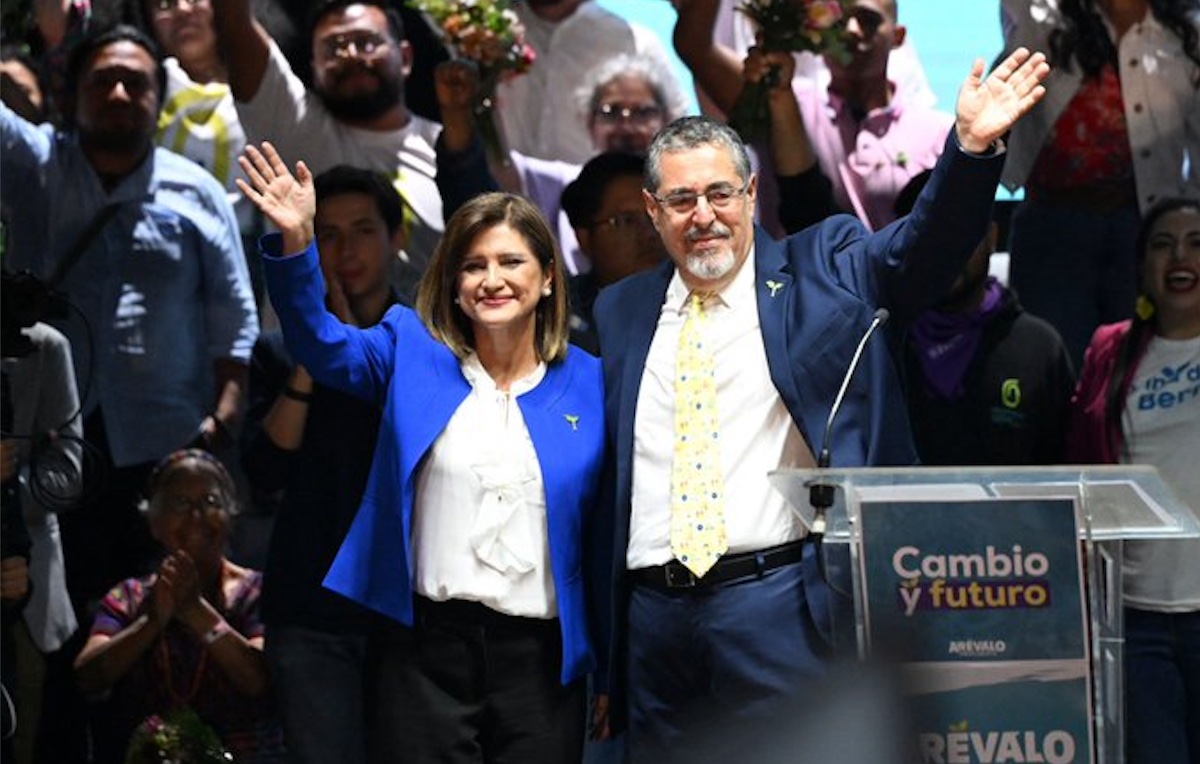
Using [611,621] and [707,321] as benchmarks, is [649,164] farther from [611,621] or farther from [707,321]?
[611,621]

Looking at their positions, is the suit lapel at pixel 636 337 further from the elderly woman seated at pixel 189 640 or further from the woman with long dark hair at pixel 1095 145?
the woman with long dark hair at pixel 1095 145

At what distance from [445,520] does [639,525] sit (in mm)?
385

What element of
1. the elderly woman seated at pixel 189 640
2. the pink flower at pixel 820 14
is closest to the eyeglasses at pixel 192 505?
the elderly woman seated at pixel 189 640

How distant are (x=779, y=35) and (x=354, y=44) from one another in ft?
3.91

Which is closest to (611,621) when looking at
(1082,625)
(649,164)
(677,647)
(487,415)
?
(677,647)

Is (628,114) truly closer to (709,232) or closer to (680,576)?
(709,232)

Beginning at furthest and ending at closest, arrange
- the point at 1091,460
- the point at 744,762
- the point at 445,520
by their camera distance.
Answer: the point at 1091,460 → the point at 445,520 → the point at 744,762

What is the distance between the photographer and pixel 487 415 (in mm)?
4805

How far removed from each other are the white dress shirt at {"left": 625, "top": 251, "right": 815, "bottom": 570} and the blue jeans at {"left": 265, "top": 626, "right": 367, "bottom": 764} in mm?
1108

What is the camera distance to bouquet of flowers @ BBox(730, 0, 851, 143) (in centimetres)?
655

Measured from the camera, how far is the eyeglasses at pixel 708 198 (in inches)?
185

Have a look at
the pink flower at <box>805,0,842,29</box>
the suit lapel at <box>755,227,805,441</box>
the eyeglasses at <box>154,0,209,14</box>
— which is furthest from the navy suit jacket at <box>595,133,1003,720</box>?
the eyeglasses at <box>154,0,209,14</box>

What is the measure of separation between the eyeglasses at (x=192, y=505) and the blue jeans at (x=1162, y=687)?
222 cm

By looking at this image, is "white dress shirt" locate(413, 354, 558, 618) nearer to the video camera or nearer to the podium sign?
the podium sign
